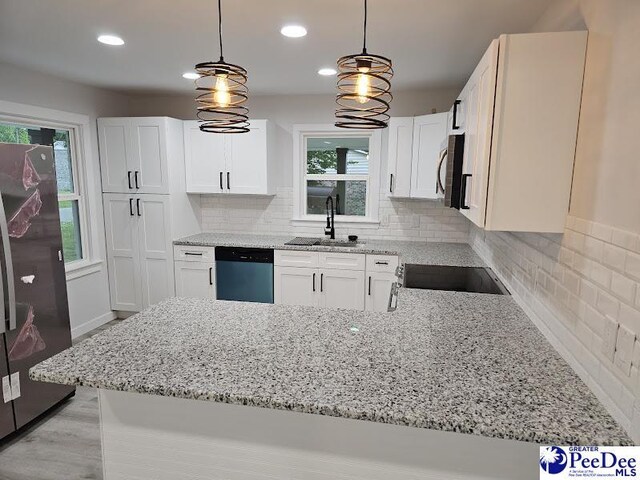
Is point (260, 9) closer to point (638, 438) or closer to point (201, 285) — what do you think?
point (638, 438)

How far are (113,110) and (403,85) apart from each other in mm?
3035

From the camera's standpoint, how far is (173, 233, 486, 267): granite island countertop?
126 inches

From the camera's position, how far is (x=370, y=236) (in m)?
4.22

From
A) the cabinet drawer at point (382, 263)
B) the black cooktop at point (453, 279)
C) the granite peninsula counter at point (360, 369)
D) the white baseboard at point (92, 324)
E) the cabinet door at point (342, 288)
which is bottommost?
the white baseboard at point (92, 324)

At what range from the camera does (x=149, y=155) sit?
12.9 ft

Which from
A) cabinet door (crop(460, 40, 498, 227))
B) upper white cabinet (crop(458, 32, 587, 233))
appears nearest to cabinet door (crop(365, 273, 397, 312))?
cabinet door (crop(460, 40, 498, 227))

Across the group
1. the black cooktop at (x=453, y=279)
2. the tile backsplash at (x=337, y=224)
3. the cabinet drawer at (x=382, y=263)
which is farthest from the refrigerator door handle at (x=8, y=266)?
the cabinet drawer at (x=382, y=263)

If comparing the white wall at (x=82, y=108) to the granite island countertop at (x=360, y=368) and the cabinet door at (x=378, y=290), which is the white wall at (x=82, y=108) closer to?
the granite island countertop at (x=360, y=368)

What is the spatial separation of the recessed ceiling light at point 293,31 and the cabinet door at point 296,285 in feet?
6.80

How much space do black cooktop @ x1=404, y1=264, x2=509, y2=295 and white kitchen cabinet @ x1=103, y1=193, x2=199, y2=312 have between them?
246 centimetres

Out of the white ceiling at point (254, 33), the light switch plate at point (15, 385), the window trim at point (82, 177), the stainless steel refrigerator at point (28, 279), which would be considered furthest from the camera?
the window trim at point (82, 177)

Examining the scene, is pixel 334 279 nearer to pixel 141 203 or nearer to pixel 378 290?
pixel 378 290

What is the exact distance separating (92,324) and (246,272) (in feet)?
5.58

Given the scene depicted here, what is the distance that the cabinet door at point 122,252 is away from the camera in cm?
407
